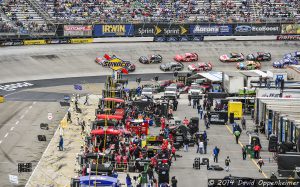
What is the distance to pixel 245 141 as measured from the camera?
58.1 m

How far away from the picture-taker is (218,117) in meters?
63.4

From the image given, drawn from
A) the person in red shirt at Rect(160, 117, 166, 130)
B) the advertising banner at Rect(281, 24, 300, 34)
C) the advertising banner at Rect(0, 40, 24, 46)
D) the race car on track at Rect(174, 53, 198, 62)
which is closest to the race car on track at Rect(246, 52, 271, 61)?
the race car on track at Rect(174, 53, 198, 62)

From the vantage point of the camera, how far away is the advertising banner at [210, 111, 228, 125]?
6344cm

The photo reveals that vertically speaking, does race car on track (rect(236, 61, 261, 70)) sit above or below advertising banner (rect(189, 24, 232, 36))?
below

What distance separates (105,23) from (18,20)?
9.76m

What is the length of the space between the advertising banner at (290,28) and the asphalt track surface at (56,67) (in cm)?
161

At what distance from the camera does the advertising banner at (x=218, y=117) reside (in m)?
63.4

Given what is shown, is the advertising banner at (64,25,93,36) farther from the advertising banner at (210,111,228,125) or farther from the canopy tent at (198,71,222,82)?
the advertising banner at (210,111,228,125)

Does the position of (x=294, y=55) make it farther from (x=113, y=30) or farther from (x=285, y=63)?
(x=113, y=30)

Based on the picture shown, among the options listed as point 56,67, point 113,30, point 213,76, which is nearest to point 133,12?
point 113,30

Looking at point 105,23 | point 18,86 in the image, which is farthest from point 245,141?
point 105,23

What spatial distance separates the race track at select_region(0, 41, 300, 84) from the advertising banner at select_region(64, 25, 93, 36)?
1529 mm

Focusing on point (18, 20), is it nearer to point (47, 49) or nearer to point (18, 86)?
point (47, 49)

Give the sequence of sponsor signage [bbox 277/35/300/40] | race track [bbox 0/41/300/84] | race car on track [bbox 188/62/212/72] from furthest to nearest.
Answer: sponsor signage [bbox 277/35/300/40] → race car on track [bbox 188/62/212/72] → race track [bbox 0/41/300/84]
